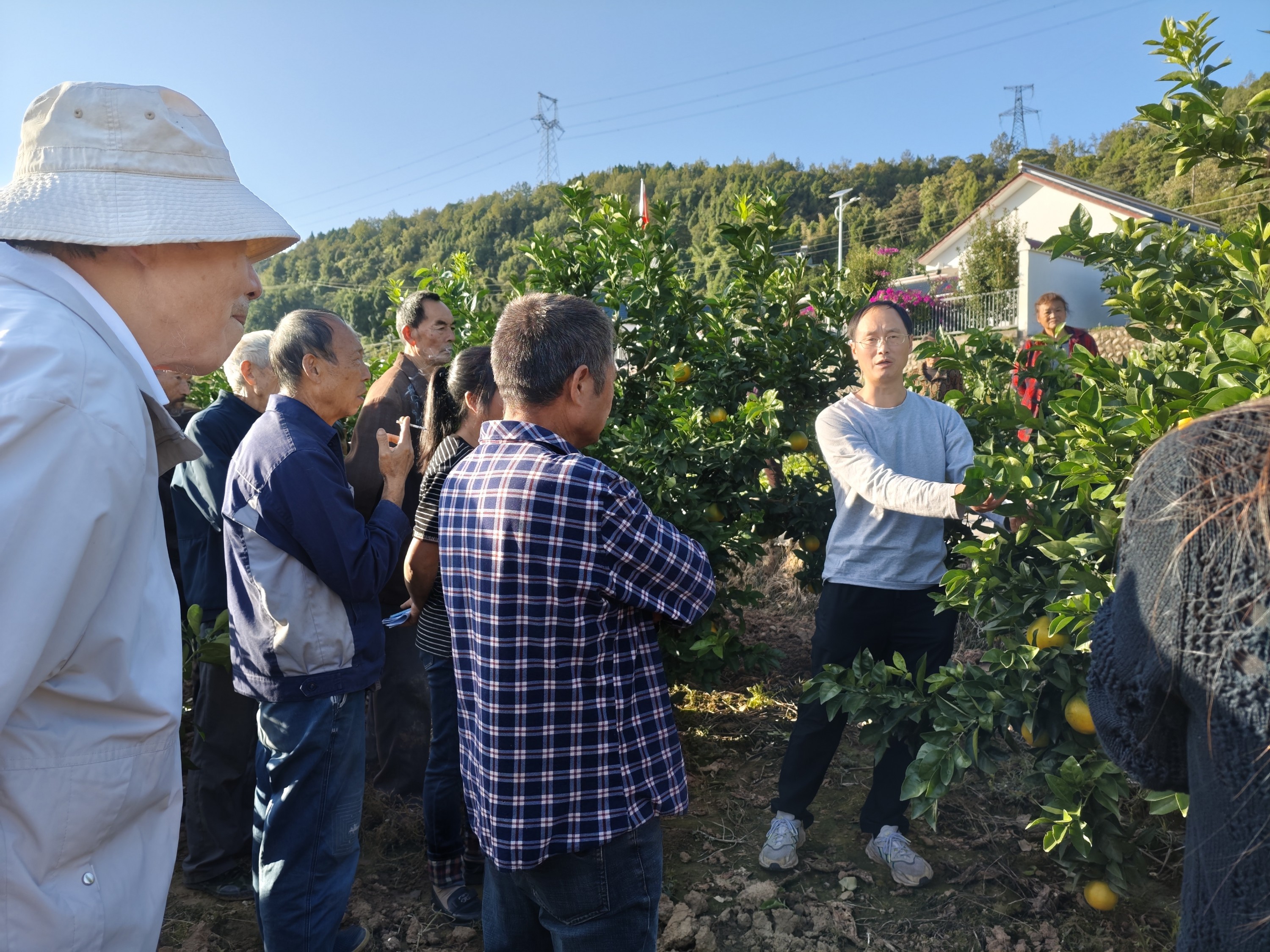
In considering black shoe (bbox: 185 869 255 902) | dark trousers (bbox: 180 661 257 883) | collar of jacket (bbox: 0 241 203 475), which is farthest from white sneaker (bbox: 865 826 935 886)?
collar of jacket (bbox: 0 241 203 475)

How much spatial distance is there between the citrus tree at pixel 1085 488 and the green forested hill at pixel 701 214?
3840 centimetres

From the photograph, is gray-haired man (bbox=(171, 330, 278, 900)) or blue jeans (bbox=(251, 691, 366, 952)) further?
gray-haired man (bbox=(171, 330, 278, 900))

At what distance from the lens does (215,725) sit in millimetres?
3252

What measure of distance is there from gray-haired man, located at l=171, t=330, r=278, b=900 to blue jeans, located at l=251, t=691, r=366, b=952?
35.3 inches

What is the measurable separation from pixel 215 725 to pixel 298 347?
1.67m

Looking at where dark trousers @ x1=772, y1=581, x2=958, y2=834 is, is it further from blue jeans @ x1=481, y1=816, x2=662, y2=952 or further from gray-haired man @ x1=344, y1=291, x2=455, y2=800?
gray-haired man @ x1=344, y1=291, x2=455, y2=800

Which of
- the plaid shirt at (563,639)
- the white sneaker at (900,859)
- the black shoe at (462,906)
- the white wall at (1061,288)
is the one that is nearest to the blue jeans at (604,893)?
the plaid shirt at (563,639)

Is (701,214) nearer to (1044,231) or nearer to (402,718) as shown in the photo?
(1044,231)

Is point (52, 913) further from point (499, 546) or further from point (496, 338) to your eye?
point (496, 338)

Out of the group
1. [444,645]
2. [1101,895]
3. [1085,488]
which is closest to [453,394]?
[444,645]

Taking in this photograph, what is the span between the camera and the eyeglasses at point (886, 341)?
3086 millimetres

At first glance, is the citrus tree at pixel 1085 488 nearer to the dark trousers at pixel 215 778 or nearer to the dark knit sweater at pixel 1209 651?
the dark knit sweater at pixel 1209 651

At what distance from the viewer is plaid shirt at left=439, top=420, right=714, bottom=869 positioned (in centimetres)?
170

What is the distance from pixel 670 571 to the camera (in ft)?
5.71
